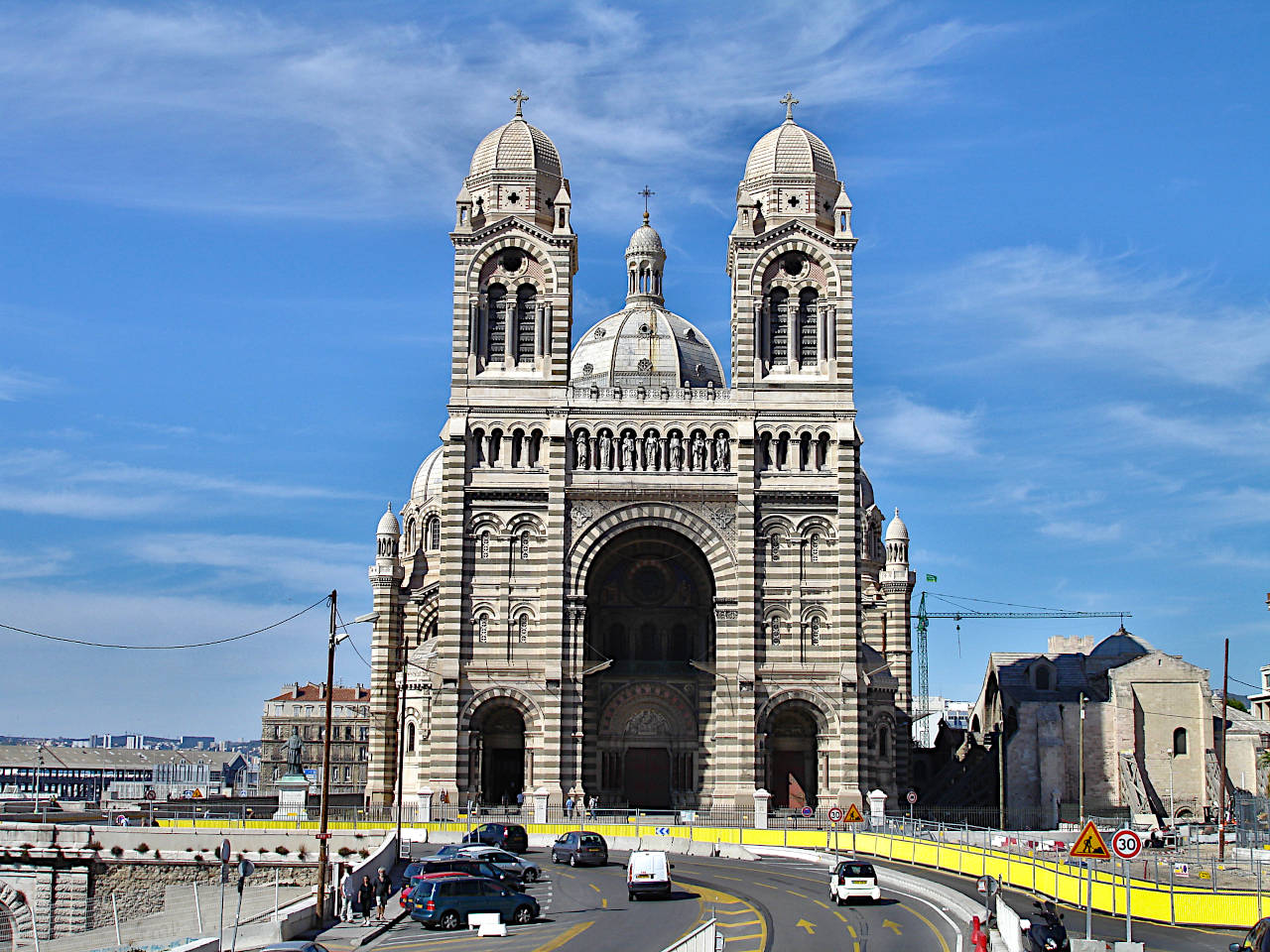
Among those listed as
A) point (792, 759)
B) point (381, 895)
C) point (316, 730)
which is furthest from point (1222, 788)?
point (316, 730)

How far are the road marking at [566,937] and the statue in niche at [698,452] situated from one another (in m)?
36.3

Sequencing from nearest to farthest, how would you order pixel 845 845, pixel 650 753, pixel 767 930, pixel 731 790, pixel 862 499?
pixel 767 930, pixel 845 845, pixel 731 790, pixel 650 753, pixel 862 499

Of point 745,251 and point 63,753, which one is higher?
point 745,251

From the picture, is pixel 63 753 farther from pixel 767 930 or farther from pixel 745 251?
pixel 767 930

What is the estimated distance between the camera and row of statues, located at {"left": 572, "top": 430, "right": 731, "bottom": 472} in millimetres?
72625

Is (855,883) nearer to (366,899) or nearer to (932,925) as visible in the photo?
(932,925)

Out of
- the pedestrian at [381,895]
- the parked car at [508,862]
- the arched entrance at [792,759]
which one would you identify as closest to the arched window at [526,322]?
the arched entrance at [792,759]

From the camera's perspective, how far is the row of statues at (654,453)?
7262cm

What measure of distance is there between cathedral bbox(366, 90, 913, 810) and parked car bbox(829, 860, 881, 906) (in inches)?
1109

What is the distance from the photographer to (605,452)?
72.8 metres

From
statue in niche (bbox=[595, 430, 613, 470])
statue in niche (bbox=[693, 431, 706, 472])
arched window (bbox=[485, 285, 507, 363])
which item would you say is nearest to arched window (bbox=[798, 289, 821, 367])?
statue in niche (bbox=[693, 431, 706, 472])

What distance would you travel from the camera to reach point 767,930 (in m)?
35.5

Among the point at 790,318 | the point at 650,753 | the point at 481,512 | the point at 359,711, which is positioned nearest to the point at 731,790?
the point at 650,753

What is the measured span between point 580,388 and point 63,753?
137901 mm
